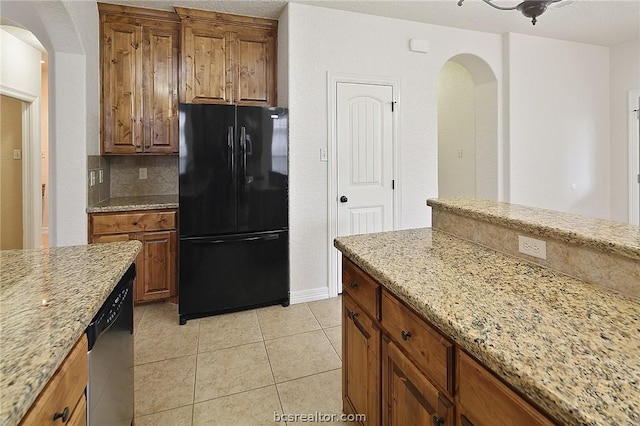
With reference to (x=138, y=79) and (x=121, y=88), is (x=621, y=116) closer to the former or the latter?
(x=138, y=79)

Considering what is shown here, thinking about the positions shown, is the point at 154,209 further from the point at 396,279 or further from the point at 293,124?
the point at 396,279

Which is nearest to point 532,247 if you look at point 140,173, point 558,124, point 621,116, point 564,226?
point 564,226

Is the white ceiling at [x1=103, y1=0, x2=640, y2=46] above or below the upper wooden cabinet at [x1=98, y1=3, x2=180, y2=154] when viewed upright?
above

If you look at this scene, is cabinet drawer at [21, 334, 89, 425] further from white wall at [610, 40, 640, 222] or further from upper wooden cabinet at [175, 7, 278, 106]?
white wall at [610, 40, 640, 222]

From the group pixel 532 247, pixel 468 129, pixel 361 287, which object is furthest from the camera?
pixel 468 129

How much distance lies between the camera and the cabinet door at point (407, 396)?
37.8 inches

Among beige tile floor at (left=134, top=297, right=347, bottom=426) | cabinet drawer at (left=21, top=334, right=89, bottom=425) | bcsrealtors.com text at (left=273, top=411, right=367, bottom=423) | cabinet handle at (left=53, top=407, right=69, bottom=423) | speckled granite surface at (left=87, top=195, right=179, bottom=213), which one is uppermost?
speckled granite surface at (left=87, top=195, right=179, bottom=213)

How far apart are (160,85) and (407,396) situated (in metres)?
3.40

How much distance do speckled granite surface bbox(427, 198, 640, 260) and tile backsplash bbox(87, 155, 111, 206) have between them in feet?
9.25

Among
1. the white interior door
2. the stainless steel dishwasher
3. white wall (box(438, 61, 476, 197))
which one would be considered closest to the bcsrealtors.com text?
the stainless steel dishwasher

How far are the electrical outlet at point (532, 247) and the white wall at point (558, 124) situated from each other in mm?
3026

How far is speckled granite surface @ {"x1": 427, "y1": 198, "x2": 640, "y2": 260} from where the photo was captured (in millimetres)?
1065

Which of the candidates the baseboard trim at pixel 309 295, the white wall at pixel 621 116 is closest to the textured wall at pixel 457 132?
the white wall at pixel 621 116

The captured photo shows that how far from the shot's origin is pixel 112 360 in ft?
4.00
